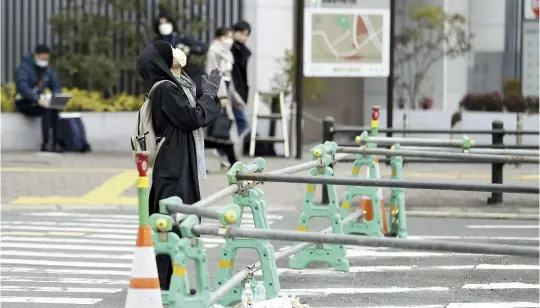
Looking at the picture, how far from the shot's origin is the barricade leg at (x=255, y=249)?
8719 millimetres

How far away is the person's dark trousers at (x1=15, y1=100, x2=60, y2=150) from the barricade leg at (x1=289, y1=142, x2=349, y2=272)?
979 centimetres

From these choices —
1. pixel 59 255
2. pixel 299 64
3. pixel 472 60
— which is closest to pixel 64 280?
pixel 59 255

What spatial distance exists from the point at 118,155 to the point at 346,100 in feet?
20.0

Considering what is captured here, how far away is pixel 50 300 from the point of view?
961 cm

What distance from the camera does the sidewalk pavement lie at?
1594 centimetres

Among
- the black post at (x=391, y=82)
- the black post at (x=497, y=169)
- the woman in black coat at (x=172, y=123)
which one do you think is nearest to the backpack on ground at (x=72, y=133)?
the black post at (x=391, y=82)

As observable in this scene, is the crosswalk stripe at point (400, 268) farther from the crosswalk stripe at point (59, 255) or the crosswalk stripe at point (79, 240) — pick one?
the crosswalk stripe at point (79, 240)

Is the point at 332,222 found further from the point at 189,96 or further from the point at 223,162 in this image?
the point at 223,162

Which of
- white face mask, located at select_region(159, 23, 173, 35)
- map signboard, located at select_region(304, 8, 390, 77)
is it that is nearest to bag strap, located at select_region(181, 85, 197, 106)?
map signboard, located at select_region(304, 8, 390, 77)

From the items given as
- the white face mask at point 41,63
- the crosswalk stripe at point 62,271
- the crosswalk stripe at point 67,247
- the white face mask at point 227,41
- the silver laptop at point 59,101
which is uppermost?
the white face mask at point 227,41

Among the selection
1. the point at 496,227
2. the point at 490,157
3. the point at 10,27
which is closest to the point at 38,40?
the point at 10,27

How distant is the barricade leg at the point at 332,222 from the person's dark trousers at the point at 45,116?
9792 mm

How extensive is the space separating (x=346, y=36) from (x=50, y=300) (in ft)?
35.6

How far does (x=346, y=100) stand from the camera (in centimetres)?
2541
